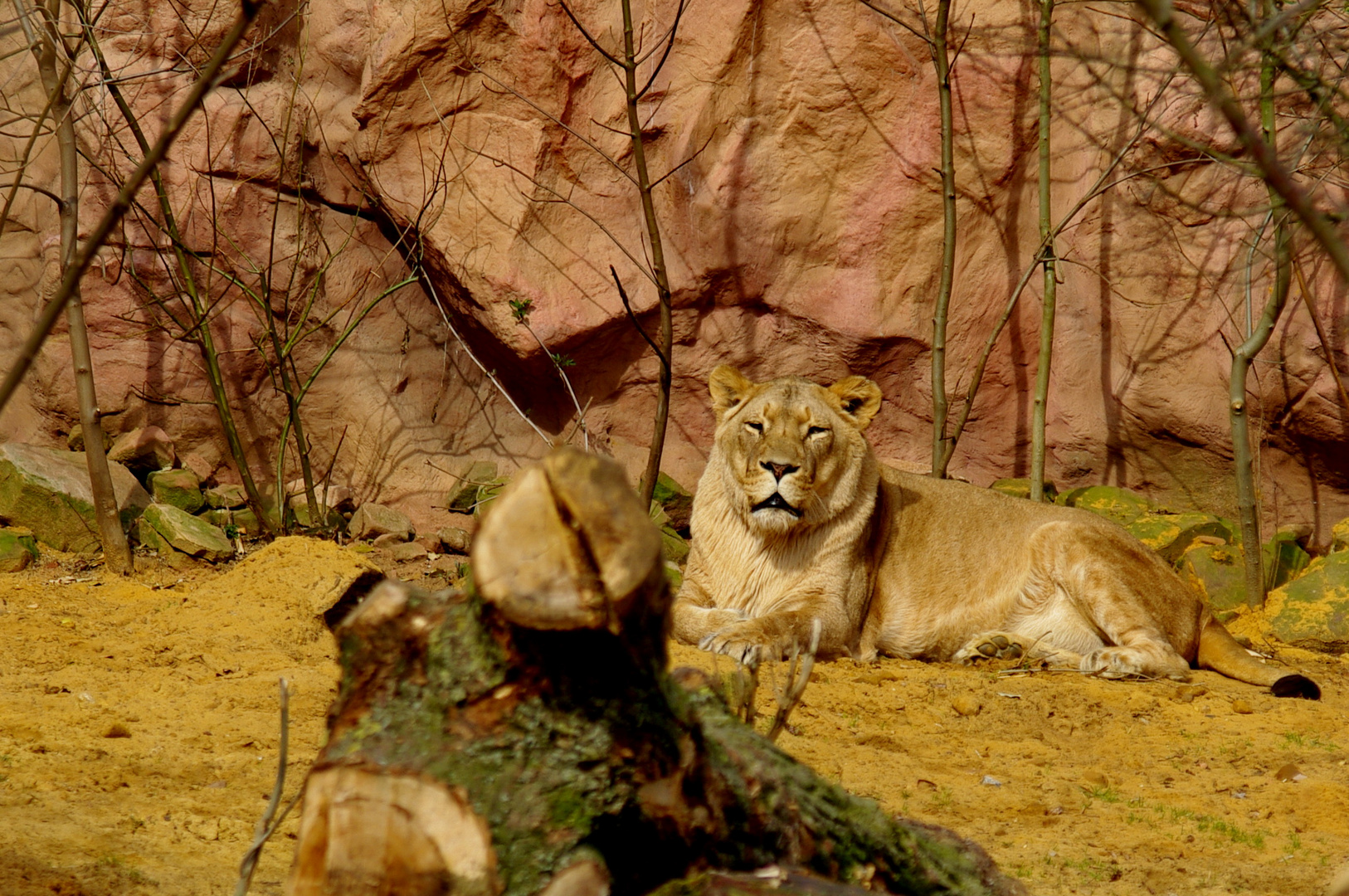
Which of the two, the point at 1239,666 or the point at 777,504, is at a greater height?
the point at 777,504

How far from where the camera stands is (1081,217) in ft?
28.3

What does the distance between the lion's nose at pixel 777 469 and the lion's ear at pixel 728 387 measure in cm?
57

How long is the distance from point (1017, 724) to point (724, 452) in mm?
2227

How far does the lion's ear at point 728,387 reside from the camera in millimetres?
6762

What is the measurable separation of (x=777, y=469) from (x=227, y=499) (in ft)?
12.9

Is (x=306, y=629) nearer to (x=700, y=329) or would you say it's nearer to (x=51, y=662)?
(x=51, y=662)

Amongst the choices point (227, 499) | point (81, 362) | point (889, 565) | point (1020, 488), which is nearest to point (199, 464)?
point (227, 499)

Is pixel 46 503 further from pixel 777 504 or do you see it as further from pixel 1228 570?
pixel 1228 570

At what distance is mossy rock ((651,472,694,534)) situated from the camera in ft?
27.9

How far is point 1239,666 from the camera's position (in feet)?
21.0

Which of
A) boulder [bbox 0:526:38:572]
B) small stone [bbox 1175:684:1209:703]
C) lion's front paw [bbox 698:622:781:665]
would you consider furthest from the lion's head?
boulder [bbox 0:526:38:572]

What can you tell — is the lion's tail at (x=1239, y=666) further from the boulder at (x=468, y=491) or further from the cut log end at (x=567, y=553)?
the cut log end at (x=567, y=553)

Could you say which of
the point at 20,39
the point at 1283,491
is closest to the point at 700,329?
the point at 1283,491

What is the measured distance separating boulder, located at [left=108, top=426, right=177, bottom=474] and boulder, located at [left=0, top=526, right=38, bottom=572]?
1.17 metres
